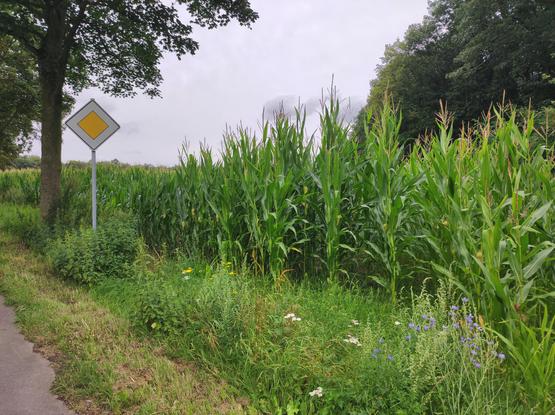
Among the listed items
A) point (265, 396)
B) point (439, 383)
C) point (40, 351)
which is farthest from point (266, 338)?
point (40, 351)

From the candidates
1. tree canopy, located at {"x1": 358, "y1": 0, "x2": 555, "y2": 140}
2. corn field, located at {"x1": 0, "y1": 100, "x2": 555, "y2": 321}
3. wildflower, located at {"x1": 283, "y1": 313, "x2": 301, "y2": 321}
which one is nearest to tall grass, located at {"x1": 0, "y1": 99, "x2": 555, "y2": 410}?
corn field, located at {"x1": 0, "y1": 100, "x2": 555, "y2": 321}

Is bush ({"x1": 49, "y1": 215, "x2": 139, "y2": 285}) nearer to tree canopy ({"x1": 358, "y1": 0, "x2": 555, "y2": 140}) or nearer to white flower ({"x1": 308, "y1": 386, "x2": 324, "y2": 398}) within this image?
white flower ({"x1": 308, "y1": 386, "x2": 324, "y2": 398})

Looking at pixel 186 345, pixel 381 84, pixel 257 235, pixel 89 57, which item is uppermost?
pixel 381 84

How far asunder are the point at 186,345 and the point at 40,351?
1.72 m

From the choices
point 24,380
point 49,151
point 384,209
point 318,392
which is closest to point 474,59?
point 49,151

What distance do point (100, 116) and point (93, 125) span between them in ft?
0.82

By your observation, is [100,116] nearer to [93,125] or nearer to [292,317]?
[93,125]

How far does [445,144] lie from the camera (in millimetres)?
4602

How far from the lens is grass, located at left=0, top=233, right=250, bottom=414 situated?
3.17 meters

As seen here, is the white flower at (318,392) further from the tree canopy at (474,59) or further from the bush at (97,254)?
the tree canopy at (474,59)

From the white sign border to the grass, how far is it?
3.25 m

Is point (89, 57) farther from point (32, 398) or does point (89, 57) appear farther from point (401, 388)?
point (401, 388)

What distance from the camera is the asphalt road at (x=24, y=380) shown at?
3248 mm

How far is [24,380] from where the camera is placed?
3715 millimetres
